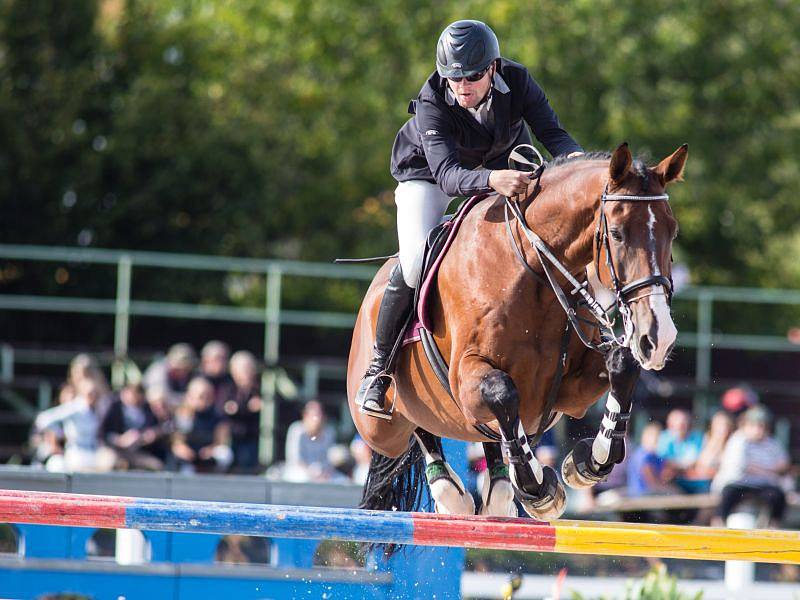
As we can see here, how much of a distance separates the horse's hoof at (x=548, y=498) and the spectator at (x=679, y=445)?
604cm

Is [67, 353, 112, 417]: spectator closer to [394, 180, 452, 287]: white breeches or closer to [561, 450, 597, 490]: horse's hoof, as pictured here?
[394, 180, 452, 287]: white breeches

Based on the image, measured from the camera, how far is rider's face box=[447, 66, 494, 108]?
5090 mm

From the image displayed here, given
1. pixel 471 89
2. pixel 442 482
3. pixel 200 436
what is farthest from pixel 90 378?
pixel 471 89

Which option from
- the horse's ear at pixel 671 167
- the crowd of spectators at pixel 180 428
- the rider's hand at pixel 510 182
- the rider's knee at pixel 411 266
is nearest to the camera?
the horse's ear at pixel 671 167

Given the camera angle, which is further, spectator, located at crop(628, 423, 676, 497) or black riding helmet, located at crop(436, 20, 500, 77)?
spectator, located at crop(628, 423, 676, 497)

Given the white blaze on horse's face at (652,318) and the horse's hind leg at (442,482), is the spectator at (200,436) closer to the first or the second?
the horse's hind leg at (442,482)

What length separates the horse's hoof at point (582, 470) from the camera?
5035 mm

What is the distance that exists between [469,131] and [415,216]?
44 centimetres

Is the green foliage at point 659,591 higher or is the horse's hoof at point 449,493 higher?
the horse's hoof at point 449,493

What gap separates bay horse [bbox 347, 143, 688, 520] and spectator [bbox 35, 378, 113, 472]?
516cm

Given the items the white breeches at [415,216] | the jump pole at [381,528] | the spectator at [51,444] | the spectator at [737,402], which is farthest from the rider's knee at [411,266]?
the spectator at [737,402]

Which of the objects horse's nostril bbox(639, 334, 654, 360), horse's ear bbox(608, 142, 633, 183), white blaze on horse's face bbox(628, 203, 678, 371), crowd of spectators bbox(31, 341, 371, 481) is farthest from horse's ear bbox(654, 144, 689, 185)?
crowd of spectators bbox(31, 341, 371, 481)

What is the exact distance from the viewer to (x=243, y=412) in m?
10.8

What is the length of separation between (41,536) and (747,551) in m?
3.91
